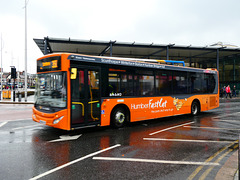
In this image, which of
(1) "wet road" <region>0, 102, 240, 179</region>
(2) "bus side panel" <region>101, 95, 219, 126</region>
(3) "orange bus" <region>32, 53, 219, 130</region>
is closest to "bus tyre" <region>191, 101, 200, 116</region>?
(2) "bus side panel" <region>101, 95, 219, 126</region>

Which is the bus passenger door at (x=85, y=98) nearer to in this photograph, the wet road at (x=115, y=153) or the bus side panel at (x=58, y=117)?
the bus side panel at (x=58, y=117)

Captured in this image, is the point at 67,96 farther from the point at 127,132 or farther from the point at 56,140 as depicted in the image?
the point at 127,132

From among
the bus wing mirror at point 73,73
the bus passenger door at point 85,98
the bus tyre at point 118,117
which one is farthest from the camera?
the bus tyre at point 118,117

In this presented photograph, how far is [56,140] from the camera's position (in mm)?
6457

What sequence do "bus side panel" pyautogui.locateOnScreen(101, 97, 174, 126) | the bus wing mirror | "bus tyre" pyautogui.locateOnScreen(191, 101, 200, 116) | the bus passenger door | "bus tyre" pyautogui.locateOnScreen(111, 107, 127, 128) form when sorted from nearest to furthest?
1. the bus wing mirror
2. the bus passenger door
3. "bus side panel" pyautogui.locateOnScreen(101, 97, 174, 126)
4. "bus tyre" pyautogui.locateOnScreen(111, 107, 127, 128)
5. "bus tyre" pyautogui.locateOnScreen(191, 101, 200, 116)

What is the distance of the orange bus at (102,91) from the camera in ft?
22.3

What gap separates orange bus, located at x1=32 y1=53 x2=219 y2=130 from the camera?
6801 mm

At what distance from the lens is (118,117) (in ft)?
27.0

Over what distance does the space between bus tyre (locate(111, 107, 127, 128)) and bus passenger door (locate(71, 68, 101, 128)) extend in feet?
2.55

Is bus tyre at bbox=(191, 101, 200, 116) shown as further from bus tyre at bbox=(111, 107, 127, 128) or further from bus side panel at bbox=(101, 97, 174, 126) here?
bus tyre at bbox=(111, 107, 127, 128)

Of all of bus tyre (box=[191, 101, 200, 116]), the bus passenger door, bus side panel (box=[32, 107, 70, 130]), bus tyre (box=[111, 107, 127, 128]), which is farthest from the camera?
bus tyre (box=[191, 101, 200, 116])

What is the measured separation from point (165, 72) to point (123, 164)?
6.62m

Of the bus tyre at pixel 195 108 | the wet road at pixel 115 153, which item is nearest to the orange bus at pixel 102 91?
the wet road at pixel 115 153

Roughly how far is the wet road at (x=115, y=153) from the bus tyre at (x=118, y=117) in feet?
1.14
